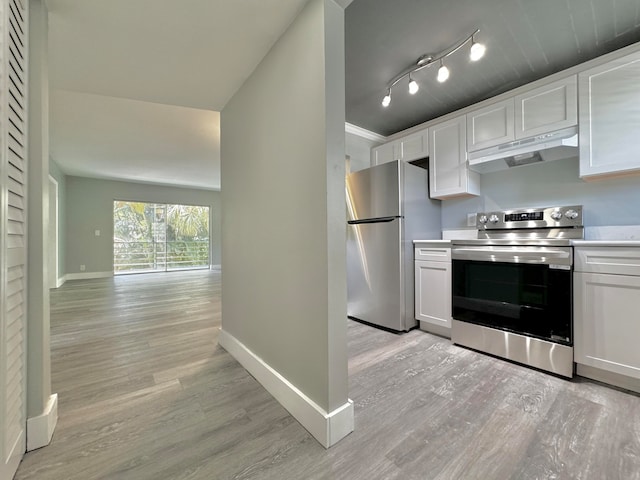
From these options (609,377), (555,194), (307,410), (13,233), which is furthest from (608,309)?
(13,233)

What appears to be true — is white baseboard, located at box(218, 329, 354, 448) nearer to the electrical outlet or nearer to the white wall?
the white wall

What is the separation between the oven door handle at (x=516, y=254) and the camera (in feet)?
5.69

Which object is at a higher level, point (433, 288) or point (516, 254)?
point (516, 254)

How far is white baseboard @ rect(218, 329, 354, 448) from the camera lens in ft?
3.81

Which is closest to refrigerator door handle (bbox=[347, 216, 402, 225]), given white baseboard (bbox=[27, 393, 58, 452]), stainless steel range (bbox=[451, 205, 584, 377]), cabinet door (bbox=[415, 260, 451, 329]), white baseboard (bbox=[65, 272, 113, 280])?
cabinet door (bbox=[415, 260, 451, 329])

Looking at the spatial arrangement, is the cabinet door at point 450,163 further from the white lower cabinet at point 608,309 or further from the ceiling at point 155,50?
the ceiling at point 155,50

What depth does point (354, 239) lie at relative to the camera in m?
2.95

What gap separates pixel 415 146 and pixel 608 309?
2.16m

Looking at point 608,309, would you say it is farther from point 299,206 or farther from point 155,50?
point 155,50

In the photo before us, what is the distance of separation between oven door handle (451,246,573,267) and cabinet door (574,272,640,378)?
0.45 ft

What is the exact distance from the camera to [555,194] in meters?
2.27

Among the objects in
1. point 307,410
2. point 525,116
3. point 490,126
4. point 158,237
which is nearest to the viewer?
point 307,410

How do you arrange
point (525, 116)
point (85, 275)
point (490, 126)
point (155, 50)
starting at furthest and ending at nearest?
1. point (85, 275)
2. point (490, 126)
3. point (525, 116)
4. point (155, 50)

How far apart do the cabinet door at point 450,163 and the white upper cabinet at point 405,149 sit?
0.29ft
